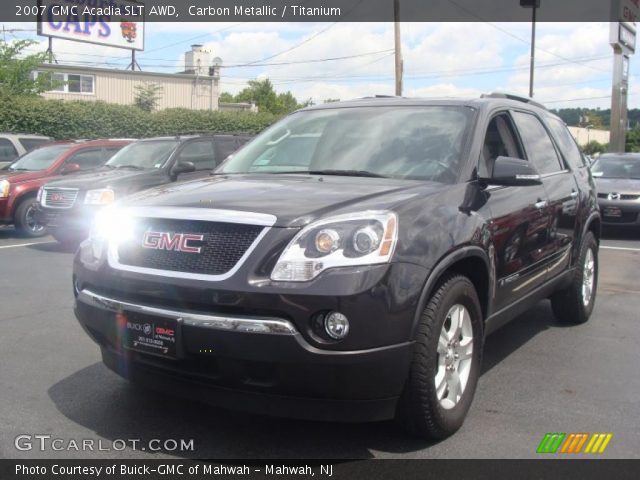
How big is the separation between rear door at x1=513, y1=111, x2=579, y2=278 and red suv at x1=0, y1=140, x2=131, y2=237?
822 centimetres

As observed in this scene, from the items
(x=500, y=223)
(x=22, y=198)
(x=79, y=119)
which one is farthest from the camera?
(x=79, y=119)

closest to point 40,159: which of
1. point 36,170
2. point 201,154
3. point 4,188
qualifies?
point 36,170

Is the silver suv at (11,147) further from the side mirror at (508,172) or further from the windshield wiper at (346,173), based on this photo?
the side mirror at (508,172)

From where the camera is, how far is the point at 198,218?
3.26 metres

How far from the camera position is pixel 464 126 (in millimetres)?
4242

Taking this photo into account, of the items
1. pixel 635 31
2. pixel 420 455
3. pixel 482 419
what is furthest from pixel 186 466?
pixel 635 31

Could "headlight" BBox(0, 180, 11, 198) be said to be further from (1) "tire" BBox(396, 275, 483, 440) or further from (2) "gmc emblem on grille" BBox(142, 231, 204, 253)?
(1) "tire" BBox(396, 275, 483, 440)

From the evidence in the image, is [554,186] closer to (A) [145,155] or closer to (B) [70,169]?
(A) [145,155]

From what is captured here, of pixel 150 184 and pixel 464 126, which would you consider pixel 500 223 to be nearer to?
pixel 464 126

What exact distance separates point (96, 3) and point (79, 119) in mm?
15086

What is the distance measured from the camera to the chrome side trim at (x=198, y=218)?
3092 millimetres

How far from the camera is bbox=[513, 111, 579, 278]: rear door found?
4.99 metres

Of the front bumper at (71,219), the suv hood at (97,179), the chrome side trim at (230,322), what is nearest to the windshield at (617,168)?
the suv hood at (97,179)

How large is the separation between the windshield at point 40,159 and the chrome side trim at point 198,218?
30.9 feet
